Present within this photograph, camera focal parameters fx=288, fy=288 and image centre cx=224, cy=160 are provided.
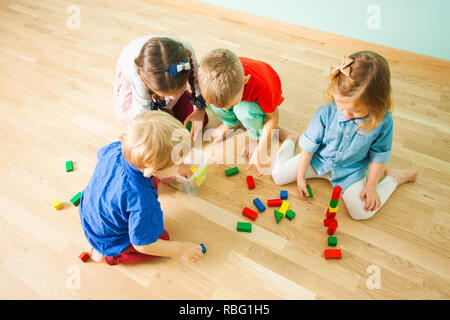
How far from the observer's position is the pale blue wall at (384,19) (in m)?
1.84

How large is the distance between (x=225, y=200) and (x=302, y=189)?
1.32 ft

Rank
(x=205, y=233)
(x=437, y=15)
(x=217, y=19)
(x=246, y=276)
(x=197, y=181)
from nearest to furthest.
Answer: (x=246, y=276) < (x=205, y=233) < (x=197, y=181) < (x=437, y=15) < (x=217, y=19)

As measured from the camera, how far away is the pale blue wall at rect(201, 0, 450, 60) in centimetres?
184

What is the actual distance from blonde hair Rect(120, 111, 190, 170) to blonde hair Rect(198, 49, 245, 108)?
0.99 ft

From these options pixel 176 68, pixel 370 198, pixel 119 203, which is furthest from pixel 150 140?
pixel 370 198

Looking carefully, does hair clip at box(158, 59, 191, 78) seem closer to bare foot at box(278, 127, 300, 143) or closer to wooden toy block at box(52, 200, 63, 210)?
bare foot at box(278, 127, 300, 143)

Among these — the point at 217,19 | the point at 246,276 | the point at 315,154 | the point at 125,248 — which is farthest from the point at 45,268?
the point at 217,19

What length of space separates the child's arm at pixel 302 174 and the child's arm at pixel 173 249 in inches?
23.1

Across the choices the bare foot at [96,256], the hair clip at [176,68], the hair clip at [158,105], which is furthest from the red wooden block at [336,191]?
the bare foot at [96,256]

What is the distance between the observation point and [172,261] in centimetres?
132

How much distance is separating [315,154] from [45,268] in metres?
1.40

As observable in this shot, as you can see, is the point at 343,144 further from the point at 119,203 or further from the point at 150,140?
the point at 119,203

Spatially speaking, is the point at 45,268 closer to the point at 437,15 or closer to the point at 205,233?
the point at 205,233

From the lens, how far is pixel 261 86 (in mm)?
1384
